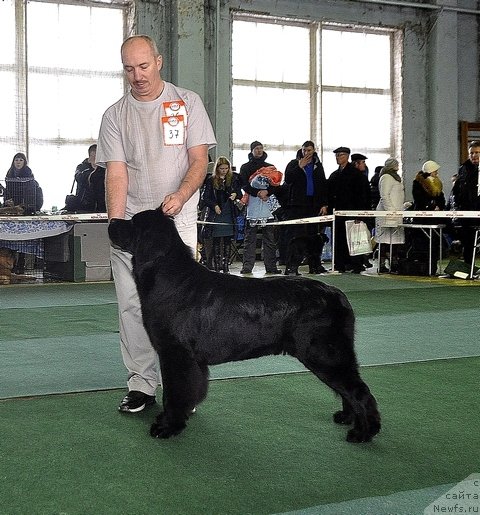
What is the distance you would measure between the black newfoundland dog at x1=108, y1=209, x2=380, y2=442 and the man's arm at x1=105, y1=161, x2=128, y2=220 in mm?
352

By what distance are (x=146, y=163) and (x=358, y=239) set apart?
7.75 meters

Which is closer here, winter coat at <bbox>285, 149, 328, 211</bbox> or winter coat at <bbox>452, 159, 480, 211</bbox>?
winter coat at <bbox>452, 159, 480, 211</bbox>

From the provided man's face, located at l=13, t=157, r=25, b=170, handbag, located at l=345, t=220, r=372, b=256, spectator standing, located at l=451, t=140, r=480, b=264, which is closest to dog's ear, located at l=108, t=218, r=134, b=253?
spectator standing, located at l=451, t=140, r=480, b=264

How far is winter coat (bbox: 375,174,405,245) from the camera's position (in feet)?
36.9

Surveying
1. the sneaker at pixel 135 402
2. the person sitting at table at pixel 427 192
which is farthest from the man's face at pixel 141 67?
the person sitting at table at pixel 427 192

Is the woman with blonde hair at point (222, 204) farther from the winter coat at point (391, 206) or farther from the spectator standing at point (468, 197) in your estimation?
the spectator standing at point (468, 197)

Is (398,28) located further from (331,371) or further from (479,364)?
(331,371)

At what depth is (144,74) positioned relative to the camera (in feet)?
11.4

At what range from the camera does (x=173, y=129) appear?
3600mm

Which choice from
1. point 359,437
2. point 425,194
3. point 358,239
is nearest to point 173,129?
point 359,437

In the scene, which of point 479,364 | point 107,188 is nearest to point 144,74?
point 107,188

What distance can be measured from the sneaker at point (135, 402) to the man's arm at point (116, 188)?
85 centimetres

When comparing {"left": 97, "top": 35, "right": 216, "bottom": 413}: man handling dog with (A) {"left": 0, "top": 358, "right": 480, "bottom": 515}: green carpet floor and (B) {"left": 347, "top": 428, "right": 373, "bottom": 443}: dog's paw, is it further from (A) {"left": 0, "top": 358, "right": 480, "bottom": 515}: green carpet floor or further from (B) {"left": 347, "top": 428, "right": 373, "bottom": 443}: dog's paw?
(B) {"left": 347, "top": 428, "right": 373, "bottom": 443}: dog's paw

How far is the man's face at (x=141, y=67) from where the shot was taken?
3453 millimetres
